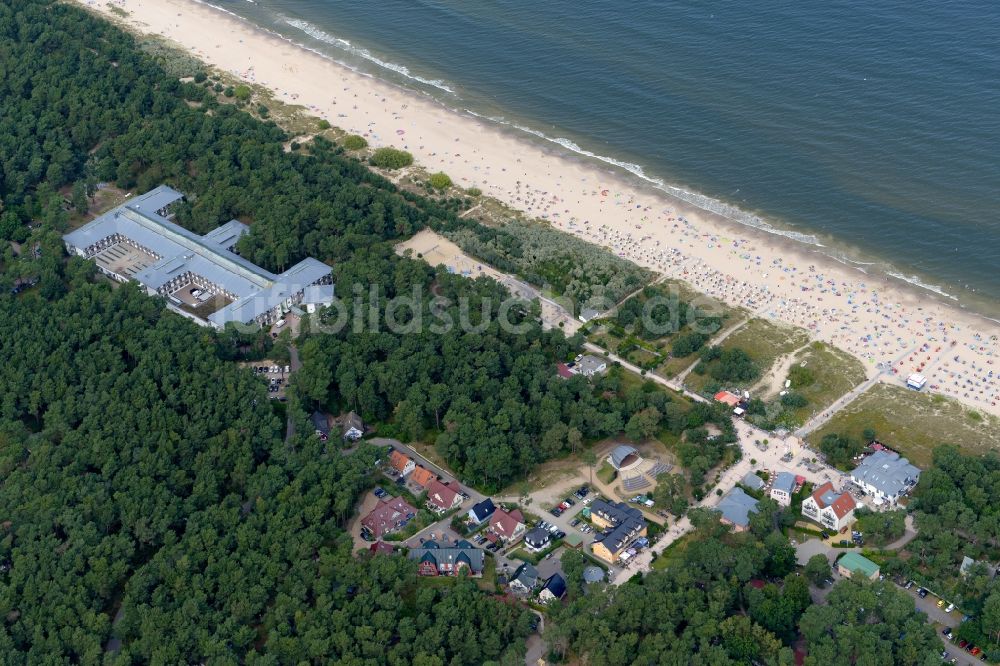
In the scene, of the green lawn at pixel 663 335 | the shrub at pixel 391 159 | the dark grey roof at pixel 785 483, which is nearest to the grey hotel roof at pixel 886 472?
the dark grey roof at pixel 785 483

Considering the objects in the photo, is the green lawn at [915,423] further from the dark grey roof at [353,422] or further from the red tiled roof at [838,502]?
the dark grey roof at [353,422]

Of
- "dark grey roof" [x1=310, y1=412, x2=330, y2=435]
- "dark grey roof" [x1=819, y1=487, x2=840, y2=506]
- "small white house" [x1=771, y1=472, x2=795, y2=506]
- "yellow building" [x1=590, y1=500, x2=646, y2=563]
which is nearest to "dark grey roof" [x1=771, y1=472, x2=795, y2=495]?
"small white house" [x1=771, y1=472, x2=795, y2=506]

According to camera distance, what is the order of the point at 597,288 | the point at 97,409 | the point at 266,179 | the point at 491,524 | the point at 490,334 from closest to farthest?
the point at 491,524 → the point at 97,409 → the point at 490,334 → the point at 597,288 → the point at 266,179

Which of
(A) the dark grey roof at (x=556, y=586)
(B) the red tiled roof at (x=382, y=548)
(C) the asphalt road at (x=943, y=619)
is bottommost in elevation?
(B) the red tiled roof at (x=382, y=548)

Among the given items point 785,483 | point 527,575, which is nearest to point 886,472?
point 785,483

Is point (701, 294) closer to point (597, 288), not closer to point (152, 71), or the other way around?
point (597, 288)

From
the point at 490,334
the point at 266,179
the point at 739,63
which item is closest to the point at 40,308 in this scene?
the point at 266,179

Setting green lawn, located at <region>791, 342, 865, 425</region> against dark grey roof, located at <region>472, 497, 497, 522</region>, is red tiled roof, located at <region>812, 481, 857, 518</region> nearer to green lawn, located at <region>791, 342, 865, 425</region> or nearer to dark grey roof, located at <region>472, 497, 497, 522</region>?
green lawn, located at <region>791, 342, 865, 425</region>
